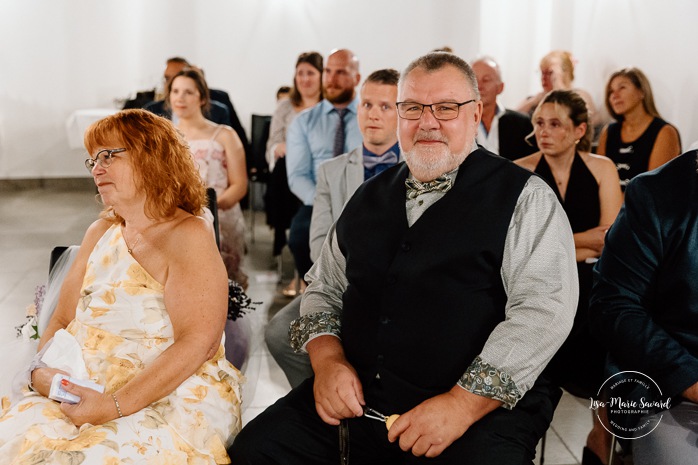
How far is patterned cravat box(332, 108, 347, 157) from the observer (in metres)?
4.18

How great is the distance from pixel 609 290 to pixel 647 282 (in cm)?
10

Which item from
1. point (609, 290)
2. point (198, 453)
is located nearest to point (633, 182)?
point (609, 290)

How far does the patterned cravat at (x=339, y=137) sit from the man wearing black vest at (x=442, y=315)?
2.22 m

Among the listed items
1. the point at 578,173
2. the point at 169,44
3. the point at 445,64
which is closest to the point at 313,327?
the point at 445,64

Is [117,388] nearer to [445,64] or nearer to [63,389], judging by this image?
[63,389]

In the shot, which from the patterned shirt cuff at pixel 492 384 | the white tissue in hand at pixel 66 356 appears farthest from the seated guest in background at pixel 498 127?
the white tissue in hand at pixel 66 356

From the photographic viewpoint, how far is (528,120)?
4.23 meters

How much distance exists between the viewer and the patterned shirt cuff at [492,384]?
1666 millimetres

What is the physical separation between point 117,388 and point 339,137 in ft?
8.52

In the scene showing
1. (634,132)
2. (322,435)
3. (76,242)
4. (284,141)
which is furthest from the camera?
(76,242)

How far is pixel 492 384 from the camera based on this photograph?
1.67 meters

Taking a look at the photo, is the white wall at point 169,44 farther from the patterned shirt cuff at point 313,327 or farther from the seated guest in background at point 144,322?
the seated guest in background at point 144,322

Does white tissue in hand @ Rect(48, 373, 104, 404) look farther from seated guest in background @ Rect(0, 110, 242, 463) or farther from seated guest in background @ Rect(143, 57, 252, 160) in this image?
seated guest in background @ Rect(143, 57, 252, 160)

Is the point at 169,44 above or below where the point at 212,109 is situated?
above
